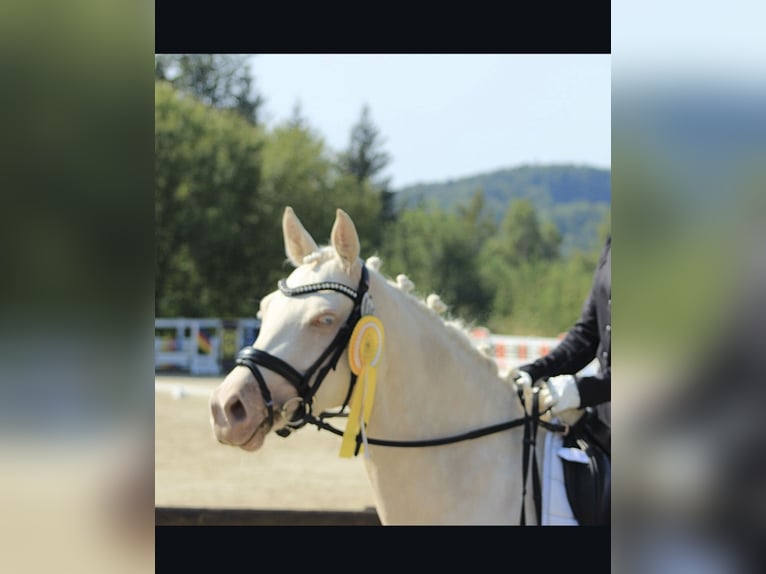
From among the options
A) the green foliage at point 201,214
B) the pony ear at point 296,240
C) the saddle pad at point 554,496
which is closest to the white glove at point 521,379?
the saddle pad at point 554,496

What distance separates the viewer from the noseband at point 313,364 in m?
2.81

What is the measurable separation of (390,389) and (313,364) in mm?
345

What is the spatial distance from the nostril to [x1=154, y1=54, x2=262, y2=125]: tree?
37.3 meters

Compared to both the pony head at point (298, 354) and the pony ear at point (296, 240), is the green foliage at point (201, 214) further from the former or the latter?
the pony head at point (298, 354)

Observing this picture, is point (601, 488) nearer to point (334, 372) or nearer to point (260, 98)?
point (334, 372)

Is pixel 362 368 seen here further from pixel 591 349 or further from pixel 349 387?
pixel 591 349

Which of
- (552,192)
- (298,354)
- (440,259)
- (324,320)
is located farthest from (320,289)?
(552,192)

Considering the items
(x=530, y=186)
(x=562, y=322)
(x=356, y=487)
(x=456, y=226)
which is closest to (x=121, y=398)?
(x=356, y=487)

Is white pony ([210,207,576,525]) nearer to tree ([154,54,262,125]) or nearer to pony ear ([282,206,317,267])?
pony ear ([282,206,317,267])

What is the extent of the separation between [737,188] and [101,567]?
96 centimetres

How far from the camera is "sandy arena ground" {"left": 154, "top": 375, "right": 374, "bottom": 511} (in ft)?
24.3

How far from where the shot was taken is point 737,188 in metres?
1.06

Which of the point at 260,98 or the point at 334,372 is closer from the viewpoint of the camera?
the point at 334,372

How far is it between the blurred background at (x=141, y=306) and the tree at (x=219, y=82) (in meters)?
38.8
